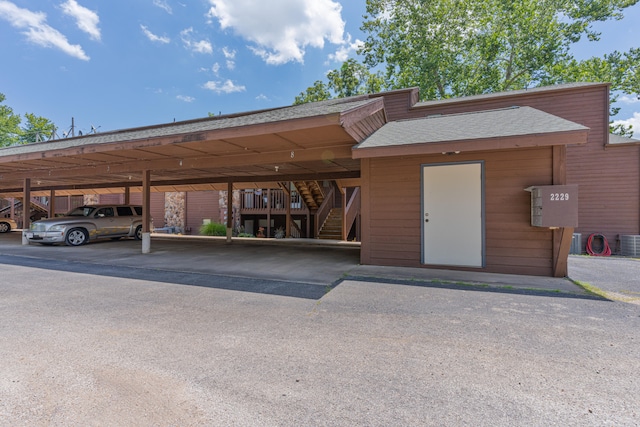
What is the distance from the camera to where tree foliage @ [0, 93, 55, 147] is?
29.7 meters

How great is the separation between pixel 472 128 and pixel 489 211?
5.77 ft

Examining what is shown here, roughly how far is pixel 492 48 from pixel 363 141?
1907 cm

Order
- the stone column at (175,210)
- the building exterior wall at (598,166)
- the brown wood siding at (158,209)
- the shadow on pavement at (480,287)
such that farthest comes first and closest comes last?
the brown wood siding at (158,209), the stone column at (175,210), the building exterior wall at (598,166), the shadow on pavement at (480,287)

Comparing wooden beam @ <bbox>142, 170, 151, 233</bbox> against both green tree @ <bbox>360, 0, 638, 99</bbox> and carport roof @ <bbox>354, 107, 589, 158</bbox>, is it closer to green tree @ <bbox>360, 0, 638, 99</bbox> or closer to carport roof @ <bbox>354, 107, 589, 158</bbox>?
carport roof @ <bbox>354, 107, 589, 158</bbox>

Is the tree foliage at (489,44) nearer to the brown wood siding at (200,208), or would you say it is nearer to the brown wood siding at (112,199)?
the brown wood siding at (200,208)

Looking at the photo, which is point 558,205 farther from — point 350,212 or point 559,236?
point 350,212

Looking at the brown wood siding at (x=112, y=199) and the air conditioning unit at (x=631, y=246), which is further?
the brown wood siding at (x=112, y=199)

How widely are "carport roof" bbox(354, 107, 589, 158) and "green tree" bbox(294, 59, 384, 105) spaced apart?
19.2m

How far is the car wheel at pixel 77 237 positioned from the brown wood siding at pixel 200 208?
30.0 ft

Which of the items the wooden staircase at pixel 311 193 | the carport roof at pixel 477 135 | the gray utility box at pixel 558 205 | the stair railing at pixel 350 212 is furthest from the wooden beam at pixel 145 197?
the gray utility box at pixel 558 205

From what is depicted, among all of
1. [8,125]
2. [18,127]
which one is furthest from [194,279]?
[18,127]

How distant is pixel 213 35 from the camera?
72.2 ft

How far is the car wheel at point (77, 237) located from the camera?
11091 mm

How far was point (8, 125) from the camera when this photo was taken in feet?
97.8
